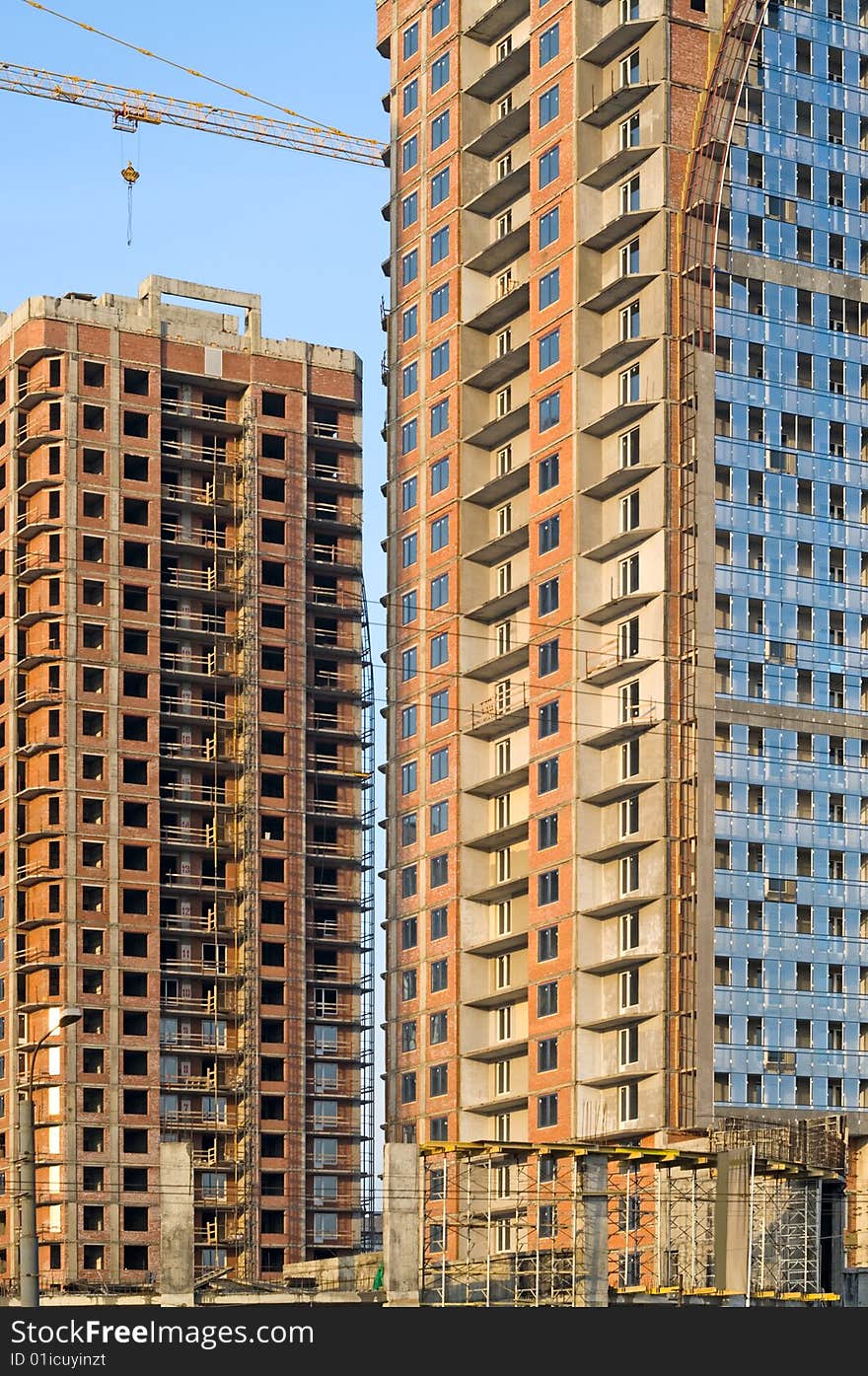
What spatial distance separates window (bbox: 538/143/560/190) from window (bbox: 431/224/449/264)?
12.5 m

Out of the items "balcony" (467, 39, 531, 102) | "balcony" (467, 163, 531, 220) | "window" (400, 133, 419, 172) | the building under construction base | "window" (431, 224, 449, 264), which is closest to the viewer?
the building under construction base

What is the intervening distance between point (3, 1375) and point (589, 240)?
88.7 m

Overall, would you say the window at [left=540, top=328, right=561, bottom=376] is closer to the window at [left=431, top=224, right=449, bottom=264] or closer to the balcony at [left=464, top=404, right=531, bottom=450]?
the balcony at [left=464, top=404, right=531, bottom=450]

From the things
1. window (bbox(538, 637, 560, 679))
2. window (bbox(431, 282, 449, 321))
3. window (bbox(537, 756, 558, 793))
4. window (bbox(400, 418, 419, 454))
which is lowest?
window (bbox(537, 756, 558, 793))

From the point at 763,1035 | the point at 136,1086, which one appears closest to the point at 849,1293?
the point at 763,1035

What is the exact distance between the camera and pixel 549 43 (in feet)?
452

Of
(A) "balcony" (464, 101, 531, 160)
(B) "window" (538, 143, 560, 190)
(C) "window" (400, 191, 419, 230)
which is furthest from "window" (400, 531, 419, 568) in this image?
(B) "window" (538, 143, 560, 190)

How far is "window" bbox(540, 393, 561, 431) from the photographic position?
132875 mm

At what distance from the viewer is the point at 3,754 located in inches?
6983

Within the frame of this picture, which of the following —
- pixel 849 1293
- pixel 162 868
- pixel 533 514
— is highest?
pixel 533 514

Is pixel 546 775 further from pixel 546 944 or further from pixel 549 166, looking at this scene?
pixel 549 166

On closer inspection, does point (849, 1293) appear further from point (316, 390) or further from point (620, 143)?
point (316, 390)

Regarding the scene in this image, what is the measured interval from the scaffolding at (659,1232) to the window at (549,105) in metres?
54.9

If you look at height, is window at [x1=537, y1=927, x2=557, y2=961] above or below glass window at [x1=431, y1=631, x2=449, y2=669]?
below
